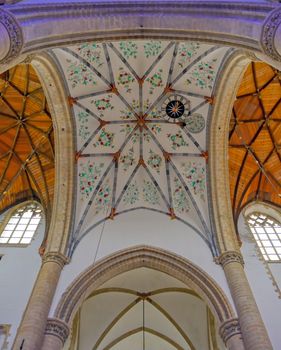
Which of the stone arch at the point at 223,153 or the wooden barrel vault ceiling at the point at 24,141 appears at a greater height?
the wooden barrel vault ceiling at the point at 24,141

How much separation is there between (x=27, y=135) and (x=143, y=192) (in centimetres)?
507

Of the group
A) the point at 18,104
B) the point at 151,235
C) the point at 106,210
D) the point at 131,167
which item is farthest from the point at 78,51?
the point at 151,235

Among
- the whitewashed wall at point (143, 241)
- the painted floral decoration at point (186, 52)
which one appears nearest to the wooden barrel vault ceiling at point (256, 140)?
the painted floral decoration at point (186, 52)

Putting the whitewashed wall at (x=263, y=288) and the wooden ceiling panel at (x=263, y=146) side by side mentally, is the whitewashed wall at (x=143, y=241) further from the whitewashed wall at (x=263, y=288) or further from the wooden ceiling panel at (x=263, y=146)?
the wooden ceiling panel at (x=263, y=146)

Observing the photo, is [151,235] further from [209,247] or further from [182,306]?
[182,306]

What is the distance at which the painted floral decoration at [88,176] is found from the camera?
41.2ft

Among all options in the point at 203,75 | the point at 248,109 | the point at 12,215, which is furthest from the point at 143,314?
the point at 203,75

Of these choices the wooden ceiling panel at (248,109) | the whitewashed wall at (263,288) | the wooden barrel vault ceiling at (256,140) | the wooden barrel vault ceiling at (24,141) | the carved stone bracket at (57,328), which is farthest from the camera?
the wooden ceiling panel at (248,109)

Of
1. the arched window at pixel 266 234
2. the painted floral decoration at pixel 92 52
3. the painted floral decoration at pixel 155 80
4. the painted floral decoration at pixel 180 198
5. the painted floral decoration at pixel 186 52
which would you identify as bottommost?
the arched window at pixel 266 234

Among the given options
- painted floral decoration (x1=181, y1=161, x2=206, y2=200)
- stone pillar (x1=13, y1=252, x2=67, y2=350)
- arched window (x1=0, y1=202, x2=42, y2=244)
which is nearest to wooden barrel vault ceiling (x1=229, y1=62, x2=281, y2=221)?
painted floral decoration (x1=181, y1=161, x2=206, y2=200)

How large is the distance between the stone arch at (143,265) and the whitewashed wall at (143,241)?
255 millimetres

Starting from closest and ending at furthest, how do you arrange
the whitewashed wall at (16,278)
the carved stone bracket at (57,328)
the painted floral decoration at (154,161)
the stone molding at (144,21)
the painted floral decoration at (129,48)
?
the stone molding at (144,21), the carved stone bracket at (57,328), the whitewashed wall at (16,278), the painted floral decoration at (129,48), the painted floral decoration at (154,161)

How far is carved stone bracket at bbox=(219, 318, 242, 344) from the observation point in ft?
26.9

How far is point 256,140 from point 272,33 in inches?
341
